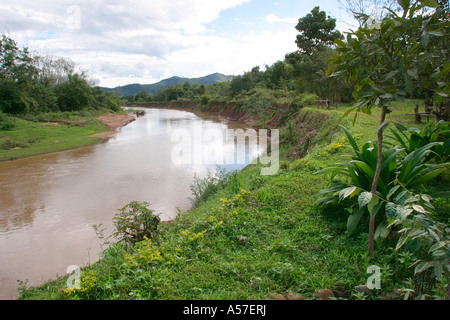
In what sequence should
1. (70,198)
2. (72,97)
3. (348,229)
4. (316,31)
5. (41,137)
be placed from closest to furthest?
(348,229), (70,198), (41,137), (316,31), (72,97)

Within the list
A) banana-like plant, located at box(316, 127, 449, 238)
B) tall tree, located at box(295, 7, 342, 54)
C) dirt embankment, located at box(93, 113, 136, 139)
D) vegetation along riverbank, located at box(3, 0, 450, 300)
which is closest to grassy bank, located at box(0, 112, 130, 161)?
dirt embankment, located at box(93, 113, 136, 139)

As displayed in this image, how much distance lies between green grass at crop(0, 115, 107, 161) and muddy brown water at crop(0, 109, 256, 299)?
54.8 inches

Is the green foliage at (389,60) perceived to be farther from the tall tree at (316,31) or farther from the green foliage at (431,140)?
the tall tree at (316,31)

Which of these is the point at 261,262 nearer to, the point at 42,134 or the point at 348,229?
the point at 348,229

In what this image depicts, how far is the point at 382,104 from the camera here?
6.47ft

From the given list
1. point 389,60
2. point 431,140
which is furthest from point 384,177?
point 389,60

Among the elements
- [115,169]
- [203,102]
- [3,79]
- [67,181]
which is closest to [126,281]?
[67,181]

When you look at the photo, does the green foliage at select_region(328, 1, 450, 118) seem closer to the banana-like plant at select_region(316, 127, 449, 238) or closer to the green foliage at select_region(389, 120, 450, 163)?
the banana-like plant at select_region(316, 127, 449, 238)

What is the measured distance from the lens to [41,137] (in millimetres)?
17672

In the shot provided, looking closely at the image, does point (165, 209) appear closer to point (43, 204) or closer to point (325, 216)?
point (43, 204)

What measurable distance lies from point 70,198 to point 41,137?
12390mm

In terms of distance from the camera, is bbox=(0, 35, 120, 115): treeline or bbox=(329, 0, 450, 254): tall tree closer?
bbox=(329, 0, 450, 254): tall tree

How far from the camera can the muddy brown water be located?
4.92 m

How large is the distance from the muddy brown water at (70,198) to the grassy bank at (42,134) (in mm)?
1574
